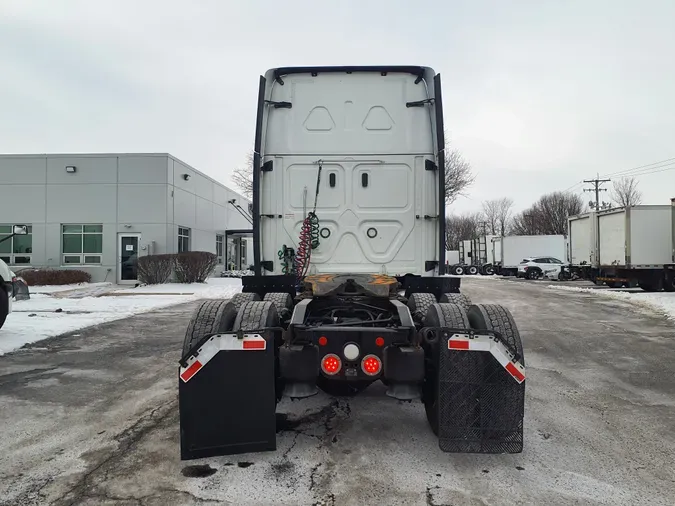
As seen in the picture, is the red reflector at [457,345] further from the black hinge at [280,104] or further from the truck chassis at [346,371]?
the black hinge at [280,104]

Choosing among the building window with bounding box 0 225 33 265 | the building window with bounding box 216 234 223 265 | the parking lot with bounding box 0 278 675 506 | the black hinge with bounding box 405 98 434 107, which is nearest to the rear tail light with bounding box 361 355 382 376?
the parking lot with bounding box 0 278 675 506

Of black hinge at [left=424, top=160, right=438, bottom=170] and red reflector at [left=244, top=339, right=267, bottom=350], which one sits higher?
black hinge at [left=424, top=160, right=438, bottom=170]

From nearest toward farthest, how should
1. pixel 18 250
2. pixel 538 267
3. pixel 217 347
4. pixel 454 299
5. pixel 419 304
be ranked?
pixel 217 347
pixel 419 304
pixel 454 299
pixel 18 250
pixel 538 267

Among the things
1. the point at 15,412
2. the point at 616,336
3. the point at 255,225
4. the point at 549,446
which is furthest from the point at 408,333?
the point at 616,336

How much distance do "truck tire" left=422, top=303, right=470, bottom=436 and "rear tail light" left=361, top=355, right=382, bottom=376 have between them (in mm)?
382

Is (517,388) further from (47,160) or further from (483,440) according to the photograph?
(47,160)

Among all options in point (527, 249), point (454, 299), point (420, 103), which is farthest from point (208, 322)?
point (527, 249)

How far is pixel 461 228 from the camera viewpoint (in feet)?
302

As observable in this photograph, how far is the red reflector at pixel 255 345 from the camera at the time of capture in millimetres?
3338

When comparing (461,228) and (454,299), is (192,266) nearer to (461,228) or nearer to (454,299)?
(454,299)

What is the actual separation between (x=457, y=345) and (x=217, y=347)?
1.72m

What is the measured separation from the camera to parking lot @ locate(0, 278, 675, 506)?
3004 millimetres

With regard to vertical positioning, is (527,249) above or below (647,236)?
below

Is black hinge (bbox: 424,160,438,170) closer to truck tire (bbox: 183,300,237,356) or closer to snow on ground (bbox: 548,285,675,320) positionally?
truck tire (bbox: 183,300,237,356)
